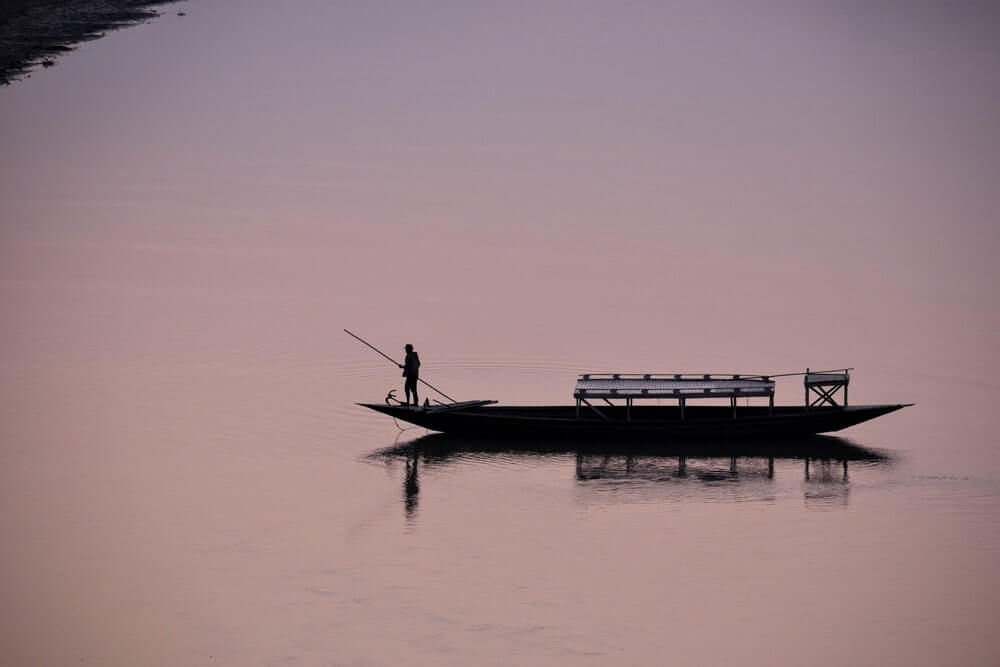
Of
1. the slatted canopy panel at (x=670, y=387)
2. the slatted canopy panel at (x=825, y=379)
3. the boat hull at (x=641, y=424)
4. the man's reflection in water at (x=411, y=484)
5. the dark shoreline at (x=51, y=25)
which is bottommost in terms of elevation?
the man's reflection in water at (x=411, y=484)

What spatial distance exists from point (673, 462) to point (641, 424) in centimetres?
141

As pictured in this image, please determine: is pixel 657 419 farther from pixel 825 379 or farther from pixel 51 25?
pixel 51 25

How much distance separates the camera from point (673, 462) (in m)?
22.1

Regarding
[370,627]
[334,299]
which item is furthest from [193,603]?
[334,299]

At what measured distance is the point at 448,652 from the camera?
13984mm

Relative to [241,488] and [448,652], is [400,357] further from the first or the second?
[448,652]

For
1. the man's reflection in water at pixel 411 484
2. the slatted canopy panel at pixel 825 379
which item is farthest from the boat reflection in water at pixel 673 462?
the slatted canopy panel at pixel 825 379

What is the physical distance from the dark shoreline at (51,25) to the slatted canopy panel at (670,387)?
3503cm

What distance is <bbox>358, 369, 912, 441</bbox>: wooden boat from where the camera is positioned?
2334 centimetres

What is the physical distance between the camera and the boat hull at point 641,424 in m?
23.3

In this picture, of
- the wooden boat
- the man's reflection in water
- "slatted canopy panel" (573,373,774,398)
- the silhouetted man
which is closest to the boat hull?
the wooden boat

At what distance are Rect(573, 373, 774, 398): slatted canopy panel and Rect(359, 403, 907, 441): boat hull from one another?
443 mm

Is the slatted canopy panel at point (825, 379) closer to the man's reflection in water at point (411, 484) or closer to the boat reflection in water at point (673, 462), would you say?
the boat reflection in water at point (673, 462)

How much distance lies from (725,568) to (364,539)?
4.69 meters
